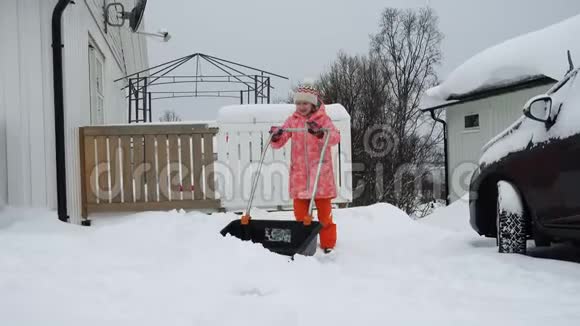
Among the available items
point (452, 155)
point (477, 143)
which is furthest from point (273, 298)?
point (452, 155)

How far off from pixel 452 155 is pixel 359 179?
35.4 feet

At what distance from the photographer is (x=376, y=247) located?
4746 millimetres

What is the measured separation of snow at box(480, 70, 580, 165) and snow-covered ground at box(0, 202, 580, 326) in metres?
0.85

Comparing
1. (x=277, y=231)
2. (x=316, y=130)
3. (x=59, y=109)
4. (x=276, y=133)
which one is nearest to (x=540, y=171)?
(x=316, y=130)

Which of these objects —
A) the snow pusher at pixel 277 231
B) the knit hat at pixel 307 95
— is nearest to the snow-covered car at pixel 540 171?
the snow pusher at pixel 277 231

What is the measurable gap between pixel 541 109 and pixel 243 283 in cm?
257

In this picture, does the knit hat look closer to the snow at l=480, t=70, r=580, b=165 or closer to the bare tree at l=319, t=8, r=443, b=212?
the snow at l=480, t=70, r=580, b=165

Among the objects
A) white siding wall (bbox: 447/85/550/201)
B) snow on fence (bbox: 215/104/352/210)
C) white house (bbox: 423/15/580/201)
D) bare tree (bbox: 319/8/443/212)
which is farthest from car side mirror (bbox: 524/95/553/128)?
bare tree (bbox: 319/8/443/212)

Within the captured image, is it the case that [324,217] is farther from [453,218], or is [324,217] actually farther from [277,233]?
[453,218]

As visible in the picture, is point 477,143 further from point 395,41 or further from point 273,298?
point 395,41

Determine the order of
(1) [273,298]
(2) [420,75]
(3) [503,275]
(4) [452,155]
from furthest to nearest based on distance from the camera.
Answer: (2) [420,75] → (4) [452,155] → (3) [503,275] → (1) [273,298]

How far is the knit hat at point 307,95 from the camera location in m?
4.78

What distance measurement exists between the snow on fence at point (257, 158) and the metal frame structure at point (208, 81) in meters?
4.06

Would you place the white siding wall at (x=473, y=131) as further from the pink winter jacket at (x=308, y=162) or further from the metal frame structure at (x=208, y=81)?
the pink winter jacket at (x=308, y=162)
